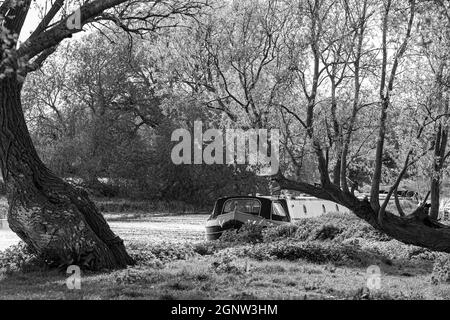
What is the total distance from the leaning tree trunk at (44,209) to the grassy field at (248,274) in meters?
0.38

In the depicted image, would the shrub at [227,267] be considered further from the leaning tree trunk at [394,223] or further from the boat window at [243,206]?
the boat window at [243,206]

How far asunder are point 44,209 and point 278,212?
1001 cm

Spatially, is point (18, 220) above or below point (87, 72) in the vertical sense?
below

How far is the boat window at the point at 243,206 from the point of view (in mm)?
20359

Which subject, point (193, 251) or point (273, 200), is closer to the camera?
point (193, 251)

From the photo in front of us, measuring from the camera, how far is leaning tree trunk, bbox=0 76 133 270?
11.9 m

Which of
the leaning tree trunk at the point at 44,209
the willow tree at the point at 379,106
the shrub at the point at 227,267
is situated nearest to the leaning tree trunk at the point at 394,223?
the willow tree at the point at 379,106

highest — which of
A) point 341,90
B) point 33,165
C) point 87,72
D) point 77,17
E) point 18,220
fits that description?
point 87,72

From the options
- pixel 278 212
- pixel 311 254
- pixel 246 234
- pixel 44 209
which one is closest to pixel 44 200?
pixel 44 209

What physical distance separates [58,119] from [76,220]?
144 feet

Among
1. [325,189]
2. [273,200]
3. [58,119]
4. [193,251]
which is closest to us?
[325,189]

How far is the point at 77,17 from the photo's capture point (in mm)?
12492

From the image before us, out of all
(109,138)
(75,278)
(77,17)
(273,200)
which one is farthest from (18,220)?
(109,138)

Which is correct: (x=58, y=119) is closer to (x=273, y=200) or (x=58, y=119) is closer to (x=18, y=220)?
(x=273, y=200)
